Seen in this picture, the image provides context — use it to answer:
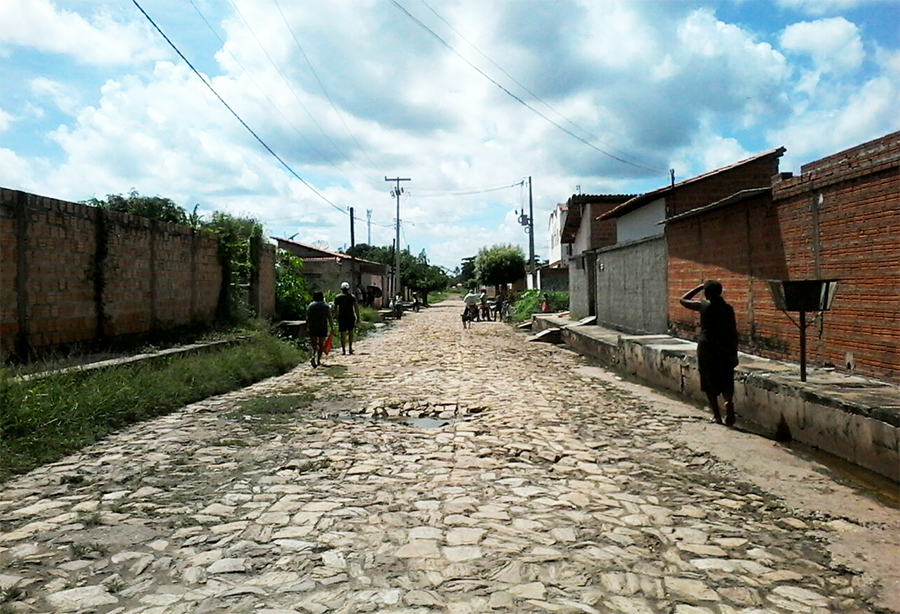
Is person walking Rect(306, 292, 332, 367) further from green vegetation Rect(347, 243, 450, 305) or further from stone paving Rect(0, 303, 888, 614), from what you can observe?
green vegetation Rect(347, 243, 450, 305)

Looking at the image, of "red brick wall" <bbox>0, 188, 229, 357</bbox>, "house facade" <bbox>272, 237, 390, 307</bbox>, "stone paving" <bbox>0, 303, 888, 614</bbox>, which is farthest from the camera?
"house facade" <bbox>272, 237, 390, 307</bbox>

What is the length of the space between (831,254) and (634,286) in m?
9.63

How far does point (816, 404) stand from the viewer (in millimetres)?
6969

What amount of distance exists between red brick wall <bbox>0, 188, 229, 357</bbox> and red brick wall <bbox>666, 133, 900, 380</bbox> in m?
10.6

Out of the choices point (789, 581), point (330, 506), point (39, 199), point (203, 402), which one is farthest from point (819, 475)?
point (39, 199)

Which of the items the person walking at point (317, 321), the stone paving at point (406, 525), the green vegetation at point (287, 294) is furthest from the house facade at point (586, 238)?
the stone paving at point (406, 525)

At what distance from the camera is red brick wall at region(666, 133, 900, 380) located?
23.8ft

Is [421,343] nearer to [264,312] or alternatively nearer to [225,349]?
[264,312]

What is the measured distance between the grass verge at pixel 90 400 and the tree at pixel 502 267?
4576cm

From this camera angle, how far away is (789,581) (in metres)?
3.81

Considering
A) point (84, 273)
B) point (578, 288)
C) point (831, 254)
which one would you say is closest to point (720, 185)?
point (578, 288)

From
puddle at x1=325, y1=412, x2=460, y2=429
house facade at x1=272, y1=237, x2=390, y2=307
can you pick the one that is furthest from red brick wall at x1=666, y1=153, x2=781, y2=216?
house facade at x1=272, y1=237, x2=390, y2=307

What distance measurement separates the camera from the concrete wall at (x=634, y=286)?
1584 cm

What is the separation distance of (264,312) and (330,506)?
1640 cm
